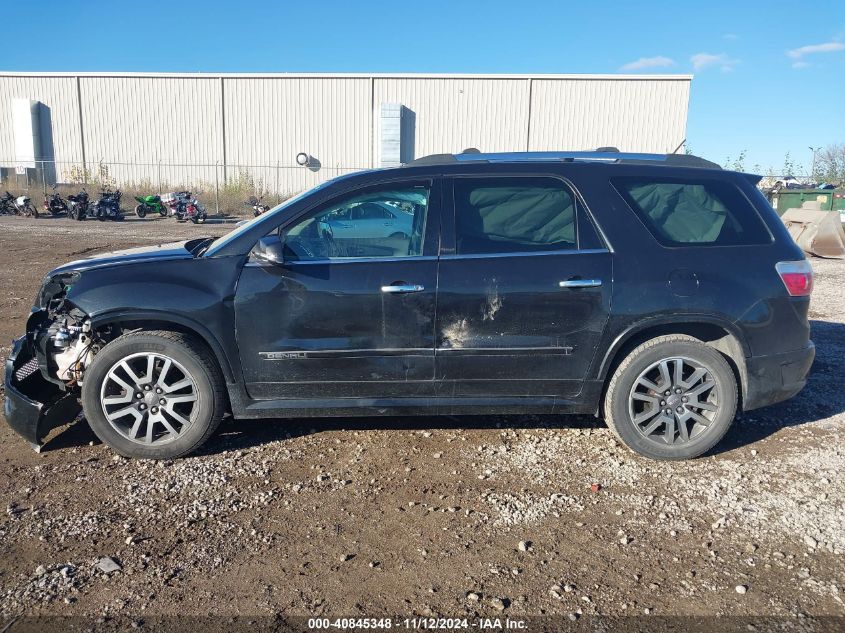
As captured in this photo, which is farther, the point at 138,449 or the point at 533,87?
the point at 533,87

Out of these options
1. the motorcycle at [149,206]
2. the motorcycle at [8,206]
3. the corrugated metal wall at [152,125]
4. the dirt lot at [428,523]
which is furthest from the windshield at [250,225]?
the corrugated metal wall at [152,125]

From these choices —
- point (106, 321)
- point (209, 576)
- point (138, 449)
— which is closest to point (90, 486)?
point (138, 449)

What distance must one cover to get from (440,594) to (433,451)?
152 cm

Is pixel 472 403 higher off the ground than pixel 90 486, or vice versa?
pixel 472 403

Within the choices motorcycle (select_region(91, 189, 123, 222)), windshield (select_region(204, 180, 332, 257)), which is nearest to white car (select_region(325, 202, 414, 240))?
windshield (select_region(204, 180, 332, 257))

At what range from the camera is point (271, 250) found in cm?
395

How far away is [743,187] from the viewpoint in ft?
14.3

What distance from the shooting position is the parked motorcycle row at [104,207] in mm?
25281

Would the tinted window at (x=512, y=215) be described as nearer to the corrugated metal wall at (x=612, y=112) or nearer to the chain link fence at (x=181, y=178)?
the chain link fence at (x=181, y=178)

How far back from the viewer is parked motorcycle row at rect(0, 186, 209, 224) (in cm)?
2528

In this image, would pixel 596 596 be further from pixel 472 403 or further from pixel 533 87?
pixel 533 87

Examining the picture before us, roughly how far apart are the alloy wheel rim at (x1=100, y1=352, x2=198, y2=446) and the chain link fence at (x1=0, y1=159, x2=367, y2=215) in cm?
2823

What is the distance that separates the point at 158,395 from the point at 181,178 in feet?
107

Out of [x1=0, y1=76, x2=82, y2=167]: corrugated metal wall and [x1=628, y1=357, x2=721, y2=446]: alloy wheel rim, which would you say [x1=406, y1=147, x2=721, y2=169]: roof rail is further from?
[x1=0, y1=76, x2=82, y2=167]: corrugated metal wall
